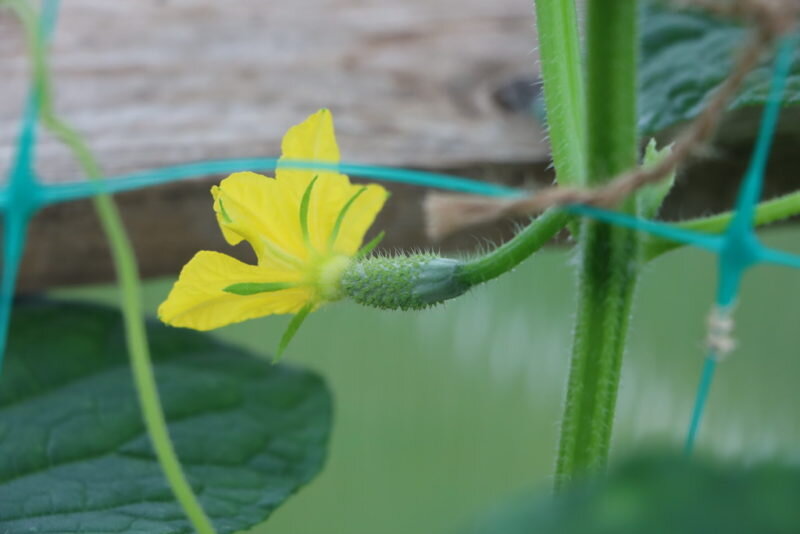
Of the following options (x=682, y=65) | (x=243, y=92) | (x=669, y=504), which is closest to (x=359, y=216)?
(x=669, y=504)

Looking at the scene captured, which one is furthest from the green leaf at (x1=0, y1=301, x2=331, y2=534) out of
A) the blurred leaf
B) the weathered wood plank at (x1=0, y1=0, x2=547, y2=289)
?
the blurred leaf

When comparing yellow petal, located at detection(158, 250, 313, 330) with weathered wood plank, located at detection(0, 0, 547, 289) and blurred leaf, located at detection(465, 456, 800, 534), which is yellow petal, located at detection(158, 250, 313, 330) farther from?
weathered wood plank, located at detection(0, 0, 547, 289)

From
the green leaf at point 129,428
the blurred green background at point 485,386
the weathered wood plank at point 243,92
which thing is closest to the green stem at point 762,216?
the green leaf at point 129,428

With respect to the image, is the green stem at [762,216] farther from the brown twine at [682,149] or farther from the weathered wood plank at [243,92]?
the weathered wood plank at [243,92]

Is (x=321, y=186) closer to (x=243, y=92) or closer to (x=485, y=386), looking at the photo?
(x=243, y=92)

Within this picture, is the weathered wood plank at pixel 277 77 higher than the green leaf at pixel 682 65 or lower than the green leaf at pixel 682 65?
higher

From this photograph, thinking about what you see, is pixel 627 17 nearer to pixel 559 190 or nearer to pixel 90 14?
pixel 559 190
